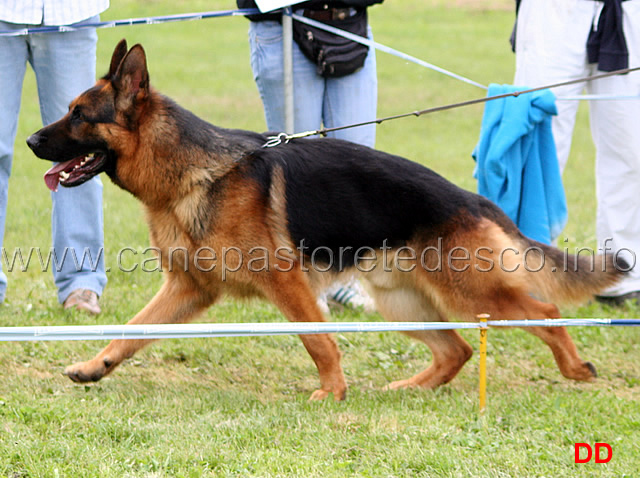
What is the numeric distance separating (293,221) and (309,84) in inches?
59.5

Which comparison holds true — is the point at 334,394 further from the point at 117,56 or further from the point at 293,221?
the point at 117,56

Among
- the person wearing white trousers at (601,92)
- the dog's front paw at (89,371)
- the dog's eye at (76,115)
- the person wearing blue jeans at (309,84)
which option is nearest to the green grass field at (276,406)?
the dog's front paw at (89,371)

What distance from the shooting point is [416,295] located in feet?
14.8

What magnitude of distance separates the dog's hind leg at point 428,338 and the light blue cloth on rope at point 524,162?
0.89 meters

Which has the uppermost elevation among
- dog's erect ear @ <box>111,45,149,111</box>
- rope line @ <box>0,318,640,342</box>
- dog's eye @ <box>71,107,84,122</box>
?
dog's erect ear @ <box>111,45,149,111</box>

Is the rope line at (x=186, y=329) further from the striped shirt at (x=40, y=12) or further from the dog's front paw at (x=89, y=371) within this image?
the striped shirt at (x=40, y=12)

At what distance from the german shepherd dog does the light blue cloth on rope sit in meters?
0.68

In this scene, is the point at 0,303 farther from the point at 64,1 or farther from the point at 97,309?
the point at 64,1

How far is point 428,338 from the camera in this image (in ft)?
15.1

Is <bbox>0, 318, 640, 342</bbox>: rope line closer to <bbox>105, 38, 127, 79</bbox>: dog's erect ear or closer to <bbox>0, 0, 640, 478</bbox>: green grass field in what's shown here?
<bbox>0, 0, 640, 478</bbox>: green grass field

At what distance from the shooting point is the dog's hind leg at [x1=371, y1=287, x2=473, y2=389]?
4512mm

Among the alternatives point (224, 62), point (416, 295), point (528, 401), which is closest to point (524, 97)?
point (416, 295)

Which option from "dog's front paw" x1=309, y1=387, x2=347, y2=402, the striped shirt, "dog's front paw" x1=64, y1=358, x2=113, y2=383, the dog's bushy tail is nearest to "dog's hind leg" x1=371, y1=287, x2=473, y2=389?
"dog's front paw" x1=309, y1=387, x2=347, y2=402

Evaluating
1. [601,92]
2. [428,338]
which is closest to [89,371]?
[428,338]
